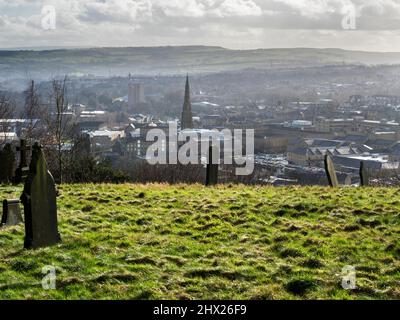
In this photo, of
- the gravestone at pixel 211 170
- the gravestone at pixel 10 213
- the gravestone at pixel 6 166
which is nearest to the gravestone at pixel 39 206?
the gravestone at pixel 10 213

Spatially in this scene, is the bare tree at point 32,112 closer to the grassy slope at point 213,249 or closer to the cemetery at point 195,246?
the grassy slope at point 213,249

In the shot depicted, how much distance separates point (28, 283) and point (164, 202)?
20.5 feet

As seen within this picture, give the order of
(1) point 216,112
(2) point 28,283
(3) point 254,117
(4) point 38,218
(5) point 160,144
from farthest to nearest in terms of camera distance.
A: (1) point 216,112
(3) point 254,117
(5) point 160,144
(4) point 38,218
(2) point 28,283

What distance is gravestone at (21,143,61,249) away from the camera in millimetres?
9344

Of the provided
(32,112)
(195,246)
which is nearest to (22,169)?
(195,246)

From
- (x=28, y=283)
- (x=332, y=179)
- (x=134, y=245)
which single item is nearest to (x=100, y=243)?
(x=134, y=245)

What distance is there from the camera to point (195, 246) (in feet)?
31.6

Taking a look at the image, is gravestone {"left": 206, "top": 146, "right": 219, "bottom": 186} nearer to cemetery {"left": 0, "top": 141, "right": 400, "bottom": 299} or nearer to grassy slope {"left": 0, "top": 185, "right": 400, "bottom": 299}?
grassy slope {"left": 0, "top": 185, "right": 400, "bottom": 299}

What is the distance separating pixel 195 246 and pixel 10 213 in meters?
3.68

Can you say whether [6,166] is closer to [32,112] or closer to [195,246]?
[195,246]

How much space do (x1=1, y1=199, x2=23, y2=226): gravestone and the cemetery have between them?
2 centimetres

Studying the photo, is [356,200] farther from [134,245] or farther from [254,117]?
[254,117]

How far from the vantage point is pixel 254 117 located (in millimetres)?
130375
